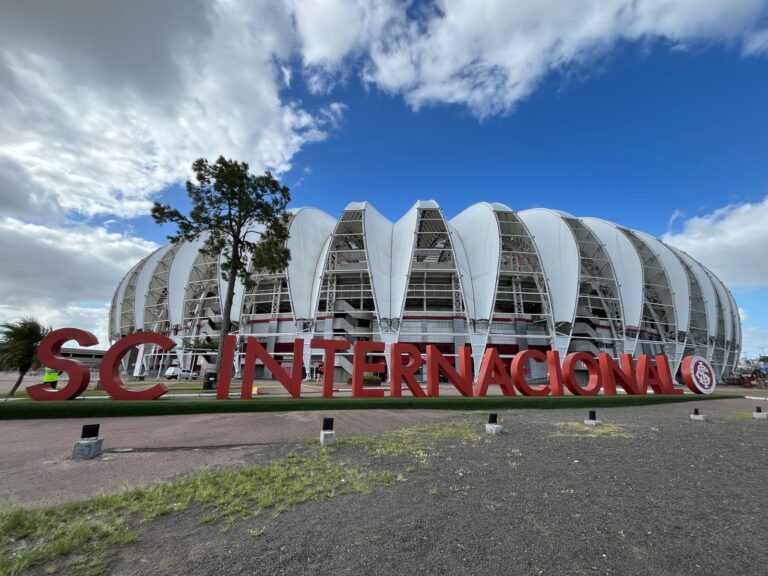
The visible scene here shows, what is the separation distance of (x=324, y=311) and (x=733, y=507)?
39.6 m

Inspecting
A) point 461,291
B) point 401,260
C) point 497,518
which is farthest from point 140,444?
point 401,260

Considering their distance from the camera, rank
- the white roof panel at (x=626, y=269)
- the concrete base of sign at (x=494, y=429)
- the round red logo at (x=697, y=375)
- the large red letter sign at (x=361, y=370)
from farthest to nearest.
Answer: the white roof panel at (x=626, y=269) < the round red logo at (x=697, y=375) < the large red letter sign at (x=361, y=370) < the concrete base of sign at (x=494, y=429)

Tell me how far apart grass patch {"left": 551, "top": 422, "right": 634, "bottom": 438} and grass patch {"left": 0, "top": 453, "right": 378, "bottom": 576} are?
7699mm

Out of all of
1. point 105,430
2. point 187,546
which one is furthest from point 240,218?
point 187,546

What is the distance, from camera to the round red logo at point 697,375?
992 inches

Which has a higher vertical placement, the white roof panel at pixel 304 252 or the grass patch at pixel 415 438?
the white roof panel at pixel 304 252

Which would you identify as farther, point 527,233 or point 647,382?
point 527,233

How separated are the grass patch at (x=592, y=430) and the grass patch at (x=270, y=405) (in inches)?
210

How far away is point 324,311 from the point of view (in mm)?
43062

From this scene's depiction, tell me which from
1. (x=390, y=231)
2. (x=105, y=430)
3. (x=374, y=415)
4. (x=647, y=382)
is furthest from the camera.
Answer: (x=390, y=231)

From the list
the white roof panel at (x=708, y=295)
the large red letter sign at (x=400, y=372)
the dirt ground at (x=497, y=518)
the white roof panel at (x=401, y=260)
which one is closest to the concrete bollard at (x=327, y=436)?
the dirt ground at (x=497, y=518)

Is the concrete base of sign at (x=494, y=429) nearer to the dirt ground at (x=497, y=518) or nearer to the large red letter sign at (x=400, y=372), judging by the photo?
the dirt ground at (x=497, y=518)

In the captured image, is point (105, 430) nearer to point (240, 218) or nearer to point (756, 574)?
point (756, 574)

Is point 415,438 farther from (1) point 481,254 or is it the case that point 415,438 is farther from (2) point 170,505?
(1) point 481,254
